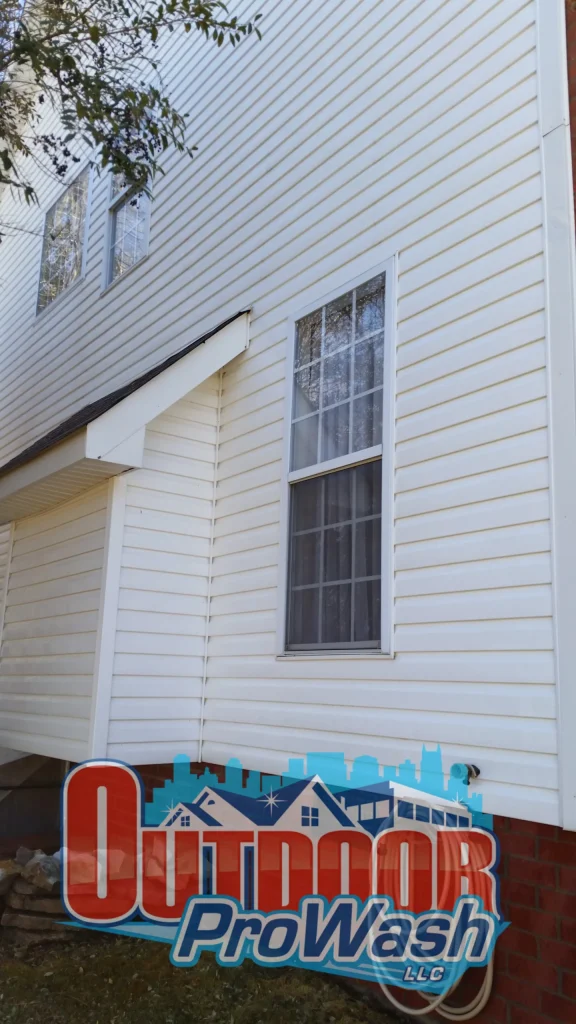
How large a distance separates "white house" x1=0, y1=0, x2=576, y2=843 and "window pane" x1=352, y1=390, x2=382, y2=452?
2cm

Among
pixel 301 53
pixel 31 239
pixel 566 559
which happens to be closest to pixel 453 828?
pixel 566 559

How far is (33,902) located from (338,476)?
322 cm

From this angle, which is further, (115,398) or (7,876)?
(7,876)

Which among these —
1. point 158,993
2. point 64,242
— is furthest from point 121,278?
point 158,993

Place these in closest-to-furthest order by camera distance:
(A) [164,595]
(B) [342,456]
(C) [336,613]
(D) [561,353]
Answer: (D) [561,353], (C) [336,613], (B) [342,456], (A) [164,595]

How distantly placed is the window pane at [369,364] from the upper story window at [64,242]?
5.38 meters

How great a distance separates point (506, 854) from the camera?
3.24 m

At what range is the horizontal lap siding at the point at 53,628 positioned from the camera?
16.7ft

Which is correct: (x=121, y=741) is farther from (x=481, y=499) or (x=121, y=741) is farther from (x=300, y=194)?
(x=300, y=194)

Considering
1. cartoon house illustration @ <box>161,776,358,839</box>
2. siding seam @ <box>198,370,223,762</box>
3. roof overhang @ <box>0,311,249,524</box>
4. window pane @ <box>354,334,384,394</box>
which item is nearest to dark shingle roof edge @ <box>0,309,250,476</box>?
roof overhang @ <box>0,311,249,524</box>

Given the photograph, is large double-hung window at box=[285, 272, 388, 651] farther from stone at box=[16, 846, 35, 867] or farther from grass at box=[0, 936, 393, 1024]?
stone at box=[16, 846, 35, 867]

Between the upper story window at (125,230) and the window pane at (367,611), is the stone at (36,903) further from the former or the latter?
the upper story window at (125,230)

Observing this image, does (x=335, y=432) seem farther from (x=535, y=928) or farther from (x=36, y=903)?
(x=36, y=903)

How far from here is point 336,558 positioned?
4340 millimetres
